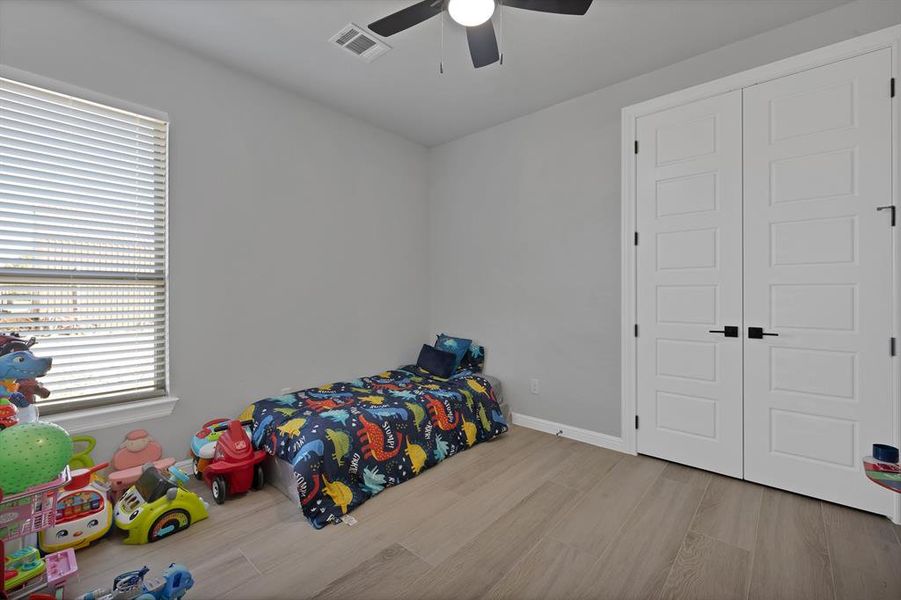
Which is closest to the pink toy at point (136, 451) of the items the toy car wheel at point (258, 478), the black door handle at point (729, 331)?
the toy car wheel at point (258, 478)

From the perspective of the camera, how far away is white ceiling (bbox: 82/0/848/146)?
2.29m

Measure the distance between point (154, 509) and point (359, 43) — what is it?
2897 mm

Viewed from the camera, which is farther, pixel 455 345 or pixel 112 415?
pixel 455 345

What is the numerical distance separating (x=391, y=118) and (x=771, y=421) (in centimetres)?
373

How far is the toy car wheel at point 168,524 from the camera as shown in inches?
77.1

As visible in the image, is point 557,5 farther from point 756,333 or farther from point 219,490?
point 219,490

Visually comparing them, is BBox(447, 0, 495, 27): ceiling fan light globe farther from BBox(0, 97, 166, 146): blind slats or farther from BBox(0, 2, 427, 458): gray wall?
BBox(0, 97, 166, 146): blind slats

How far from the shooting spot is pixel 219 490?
2293 millimetres

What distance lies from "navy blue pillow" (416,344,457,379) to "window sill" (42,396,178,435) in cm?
204

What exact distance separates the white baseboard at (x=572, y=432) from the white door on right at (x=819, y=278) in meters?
0.84

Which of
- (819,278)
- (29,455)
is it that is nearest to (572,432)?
(819,278)

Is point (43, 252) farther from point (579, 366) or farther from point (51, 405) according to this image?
point (579, 366)

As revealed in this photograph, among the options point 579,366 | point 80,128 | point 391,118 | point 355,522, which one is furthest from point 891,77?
point 80,128

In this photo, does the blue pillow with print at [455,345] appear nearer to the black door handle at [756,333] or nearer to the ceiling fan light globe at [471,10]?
the black door handle at [756,333]
